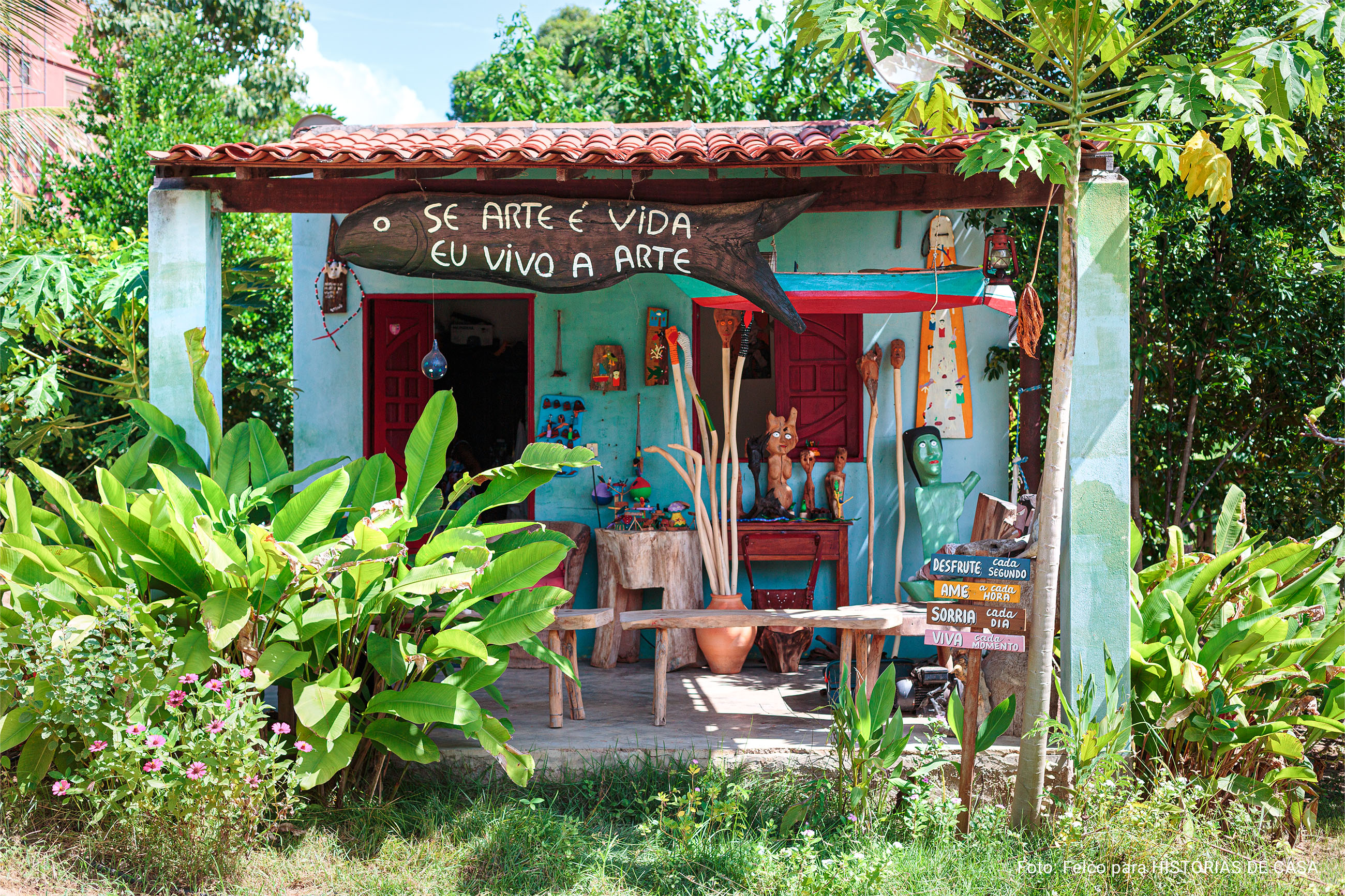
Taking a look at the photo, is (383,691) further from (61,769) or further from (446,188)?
(446,188)

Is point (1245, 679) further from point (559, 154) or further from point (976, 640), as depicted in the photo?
point (559, 154)

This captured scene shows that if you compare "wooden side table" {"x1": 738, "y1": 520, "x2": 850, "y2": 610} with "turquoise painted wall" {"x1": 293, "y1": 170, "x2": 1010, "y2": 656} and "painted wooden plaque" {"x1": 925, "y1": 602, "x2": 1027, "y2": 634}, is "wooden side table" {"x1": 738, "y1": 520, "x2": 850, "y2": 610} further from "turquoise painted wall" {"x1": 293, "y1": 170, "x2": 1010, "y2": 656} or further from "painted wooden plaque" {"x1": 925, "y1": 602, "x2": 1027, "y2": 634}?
"painted wooden plaque" {"x1": 925, "y1": 602, "x2": 1027, "y2": 634}

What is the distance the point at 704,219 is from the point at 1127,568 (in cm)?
240

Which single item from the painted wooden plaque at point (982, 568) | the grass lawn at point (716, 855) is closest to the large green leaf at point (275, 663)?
the grass lawn at point (716, 855)

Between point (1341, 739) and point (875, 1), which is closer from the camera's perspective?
point (875, 1)

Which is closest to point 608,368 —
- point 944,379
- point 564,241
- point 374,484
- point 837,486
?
point 837,486

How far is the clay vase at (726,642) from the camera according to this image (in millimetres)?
5863

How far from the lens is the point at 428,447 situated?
4.39 meters

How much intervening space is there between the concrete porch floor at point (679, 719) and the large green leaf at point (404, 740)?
49cm

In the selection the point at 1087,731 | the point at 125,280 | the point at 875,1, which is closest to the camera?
the point at 875,1

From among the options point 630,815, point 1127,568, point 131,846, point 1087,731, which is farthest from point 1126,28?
point 131,846

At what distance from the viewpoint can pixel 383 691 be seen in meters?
3.98

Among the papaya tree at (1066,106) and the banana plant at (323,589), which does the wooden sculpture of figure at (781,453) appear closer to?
the banana plant at (323,589)

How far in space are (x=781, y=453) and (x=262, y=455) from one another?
11.1 ft
